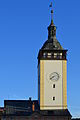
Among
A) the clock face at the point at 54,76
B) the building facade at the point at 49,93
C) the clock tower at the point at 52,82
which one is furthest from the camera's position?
the clock face at the point at 54,76

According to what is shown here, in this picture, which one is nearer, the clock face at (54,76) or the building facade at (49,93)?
the building facade at (49,93)

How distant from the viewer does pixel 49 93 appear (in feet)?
277

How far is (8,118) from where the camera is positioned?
83.5 metres

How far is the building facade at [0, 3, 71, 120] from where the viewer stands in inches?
3280

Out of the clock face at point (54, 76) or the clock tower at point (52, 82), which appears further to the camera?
the clock face at point (54, 76)

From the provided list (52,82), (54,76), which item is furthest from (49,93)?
(54,76)

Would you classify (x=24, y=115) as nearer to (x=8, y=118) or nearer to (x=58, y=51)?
(x=8, y=118)

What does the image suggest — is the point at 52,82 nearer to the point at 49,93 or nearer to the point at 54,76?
the point at 54,76

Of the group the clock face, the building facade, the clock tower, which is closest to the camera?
the building facade

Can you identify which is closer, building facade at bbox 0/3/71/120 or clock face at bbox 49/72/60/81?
building facade at bbox 0/3/71/120

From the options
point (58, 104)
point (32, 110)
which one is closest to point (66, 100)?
point (58, 104)

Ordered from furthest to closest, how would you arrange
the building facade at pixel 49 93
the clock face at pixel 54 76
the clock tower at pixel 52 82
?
1. the clock face at pixel 54 76
2. the clock tower at pixel 52 82
3. the building facade at pixel 49 93

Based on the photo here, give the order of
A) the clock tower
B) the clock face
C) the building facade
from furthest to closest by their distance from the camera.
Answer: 1. the clock face
2. the clock tower
3. the building facade

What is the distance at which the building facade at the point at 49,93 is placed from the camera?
83.3 m
